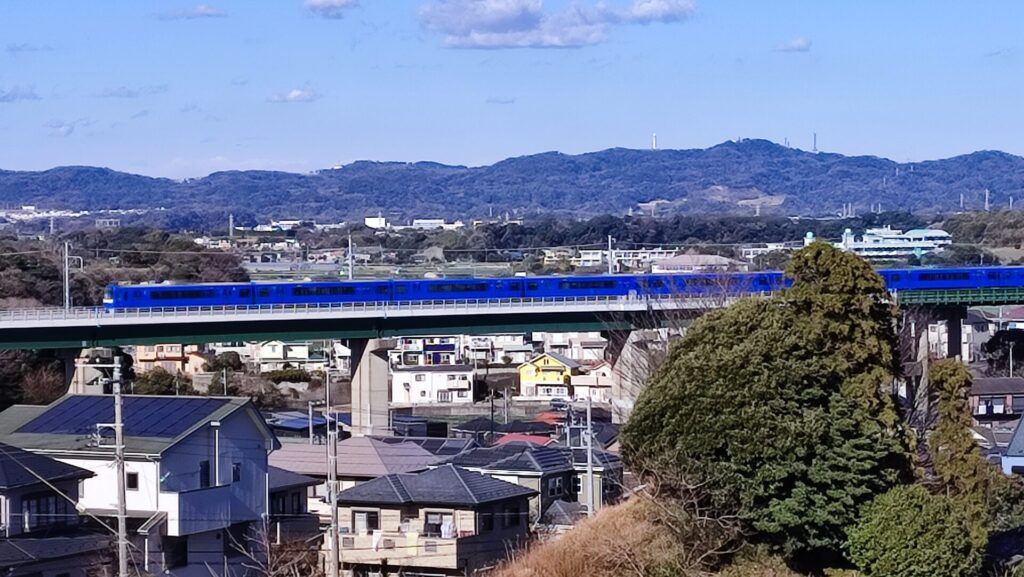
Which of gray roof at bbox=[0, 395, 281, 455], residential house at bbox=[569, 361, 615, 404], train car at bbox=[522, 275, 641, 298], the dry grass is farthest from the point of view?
residential house at bbox=[569, 361, 615, 404]

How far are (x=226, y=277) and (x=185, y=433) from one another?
46883 mm

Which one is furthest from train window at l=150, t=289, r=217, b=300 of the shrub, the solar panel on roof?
the shrub

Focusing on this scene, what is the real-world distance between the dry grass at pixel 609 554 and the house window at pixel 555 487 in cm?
771

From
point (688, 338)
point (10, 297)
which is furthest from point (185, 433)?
point (10, 297)

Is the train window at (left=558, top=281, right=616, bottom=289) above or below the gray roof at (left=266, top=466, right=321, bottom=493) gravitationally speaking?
above

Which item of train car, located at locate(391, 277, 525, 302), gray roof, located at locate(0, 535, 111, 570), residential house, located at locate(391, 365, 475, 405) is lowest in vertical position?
residential house, located at locate(391, 365, 475, 405)

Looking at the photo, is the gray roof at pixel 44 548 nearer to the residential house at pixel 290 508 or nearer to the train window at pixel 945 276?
the residential house at pixel 290 508

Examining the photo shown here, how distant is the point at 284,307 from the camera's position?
38.2 m

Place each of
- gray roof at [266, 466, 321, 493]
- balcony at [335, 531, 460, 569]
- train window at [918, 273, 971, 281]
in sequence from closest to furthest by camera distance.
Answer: balcony at [335, 531, 460, 569], gray roof at [266, 466, 321, 493], train window at [918, 273, 971, 281]

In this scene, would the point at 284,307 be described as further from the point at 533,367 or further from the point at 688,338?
the point at 688,338

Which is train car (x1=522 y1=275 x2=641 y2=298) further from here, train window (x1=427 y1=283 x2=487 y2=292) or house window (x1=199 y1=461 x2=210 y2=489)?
house window (x1=199 y1=461 x2=210 y2=489)

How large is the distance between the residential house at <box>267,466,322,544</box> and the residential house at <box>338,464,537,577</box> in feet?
3.06

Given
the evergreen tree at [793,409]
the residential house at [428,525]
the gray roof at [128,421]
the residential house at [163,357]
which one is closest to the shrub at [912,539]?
the evergreen tree at [793,409]

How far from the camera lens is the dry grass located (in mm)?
12289
